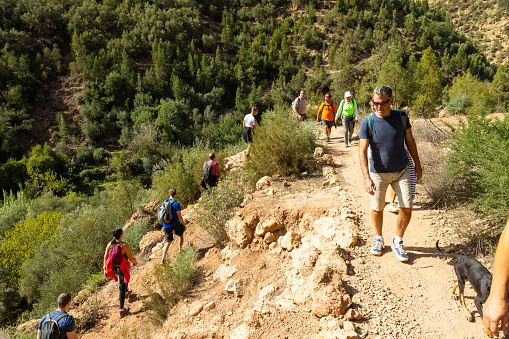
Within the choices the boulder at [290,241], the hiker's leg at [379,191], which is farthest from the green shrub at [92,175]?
the hiker's leg at [379,191]

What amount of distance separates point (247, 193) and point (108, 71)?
39763mm

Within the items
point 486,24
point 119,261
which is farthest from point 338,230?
point 486,24

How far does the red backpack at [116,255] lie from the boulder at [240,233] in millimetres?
1840

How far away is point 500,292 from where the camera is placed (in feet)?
3.78

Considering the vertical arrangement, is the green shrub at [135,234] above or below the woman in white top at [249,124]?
below

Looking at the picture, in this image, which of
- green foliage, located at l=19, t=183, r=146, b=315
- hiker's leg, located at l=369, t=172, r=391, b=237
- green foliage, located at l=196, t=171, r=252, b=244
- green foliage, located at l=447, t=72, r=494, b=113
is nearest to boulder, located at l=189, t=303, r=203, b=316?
green foliage, located at l=196, t=171, r=252, b=244

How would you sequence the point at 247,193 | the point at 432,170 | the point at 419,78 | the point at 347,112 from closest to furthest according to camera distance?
the point at 432,170 → the point at 247,193 → the point at 347,112 → the point at 419,78

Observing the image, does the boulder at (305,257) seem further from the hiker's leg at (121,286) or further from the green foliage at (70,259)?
the green foliage at (70,259)

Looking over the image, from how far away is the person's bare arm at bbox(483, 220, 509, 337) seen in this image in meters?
1.14

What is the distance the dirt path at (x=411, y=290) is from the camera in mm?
2529

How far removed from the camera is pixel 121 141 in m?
31.4

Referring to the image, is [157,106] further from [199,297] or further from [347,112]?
[199,297]

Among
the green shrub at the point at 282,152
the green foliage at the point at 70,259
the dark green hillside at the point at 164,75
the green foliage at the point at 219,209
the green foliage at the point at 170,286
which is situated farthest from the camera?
the dark green hillside at the point at 164,75

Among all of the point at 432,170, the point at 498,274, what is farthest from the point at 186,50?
the point at 498,274
